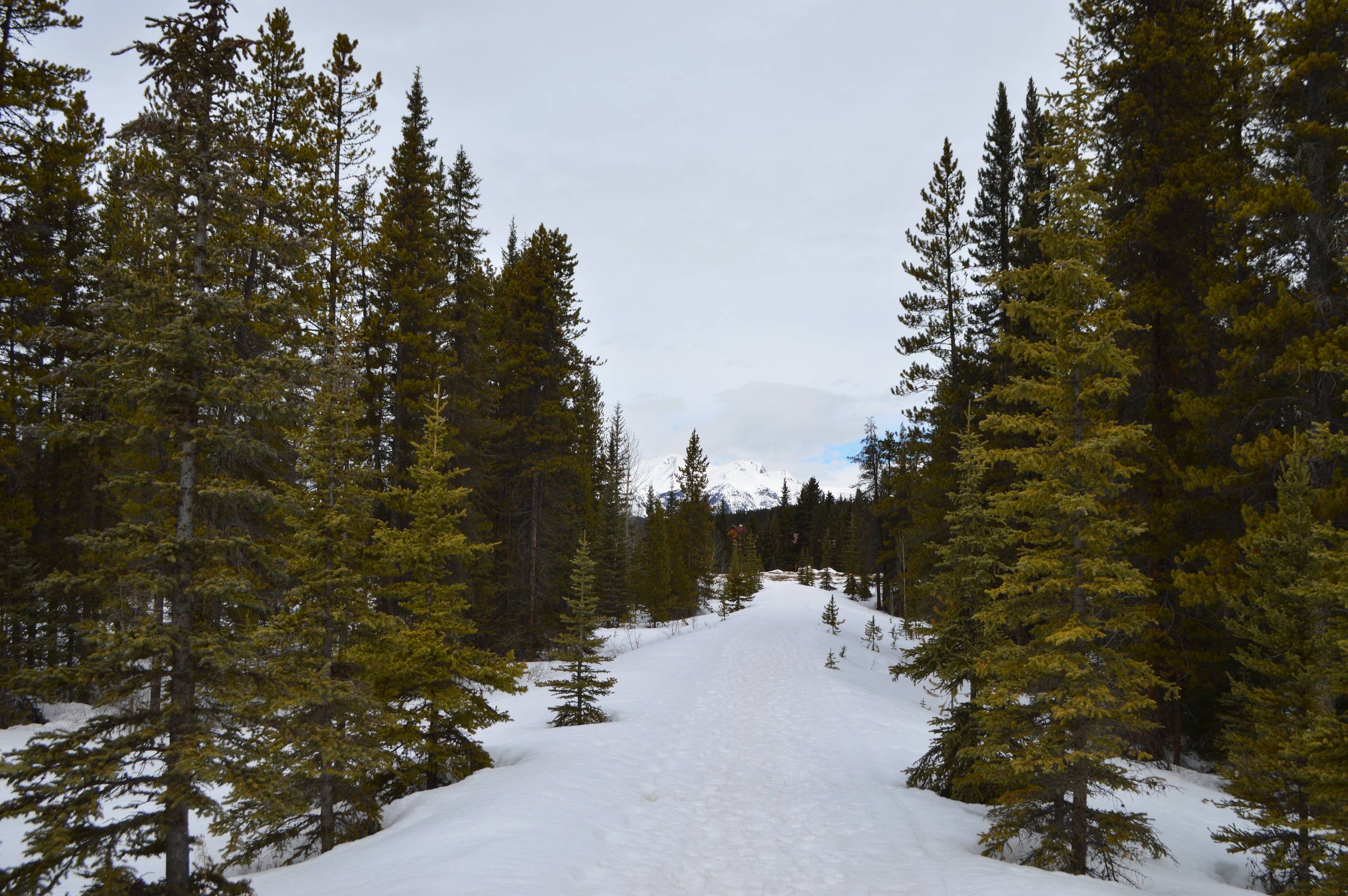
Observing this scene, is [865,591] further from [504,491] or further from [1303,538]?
[1303,538]

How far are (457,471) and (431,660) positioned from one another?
3.05m

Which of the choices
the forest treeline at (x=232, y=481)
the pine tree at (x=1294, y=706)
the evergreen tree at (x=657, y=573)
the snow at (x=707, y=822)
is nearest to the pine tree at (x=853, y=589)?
the evergreen tree at (x=657, y=573)

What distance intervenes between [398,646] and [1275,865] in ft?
37.4

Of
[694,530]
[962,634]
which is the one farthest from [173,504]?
[694,530]

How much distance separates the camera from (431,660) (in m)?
9.74

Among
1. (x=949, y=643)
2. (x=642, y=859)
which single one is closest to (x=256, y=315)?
(x=642, y=859)

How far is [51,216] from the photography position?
1775 cm

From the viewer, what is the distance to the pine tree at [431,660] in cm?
947

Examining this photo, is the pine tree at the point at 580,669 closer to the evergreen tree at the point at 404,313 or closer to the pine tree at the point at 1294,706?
the evergreen tree at the point at 404,313

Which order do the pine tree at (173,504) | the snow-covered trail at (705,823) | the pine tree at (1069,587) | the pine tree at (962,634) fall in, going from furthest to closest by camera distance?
the pine tree at (962,634) → the pine tree at (1069,587) → the snow-covered trail at (705,823) → the pine tree at (173,504)

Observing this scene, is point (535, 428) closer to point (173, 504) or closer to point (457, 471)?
point (457, 471)

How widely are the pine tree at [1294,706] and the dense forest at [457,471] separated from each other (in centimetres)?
8

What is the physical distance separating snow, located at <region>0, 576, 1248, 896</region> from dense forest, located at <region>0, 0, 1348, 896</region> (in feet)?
2.74

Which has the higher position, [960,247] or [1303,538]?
[960,247]
